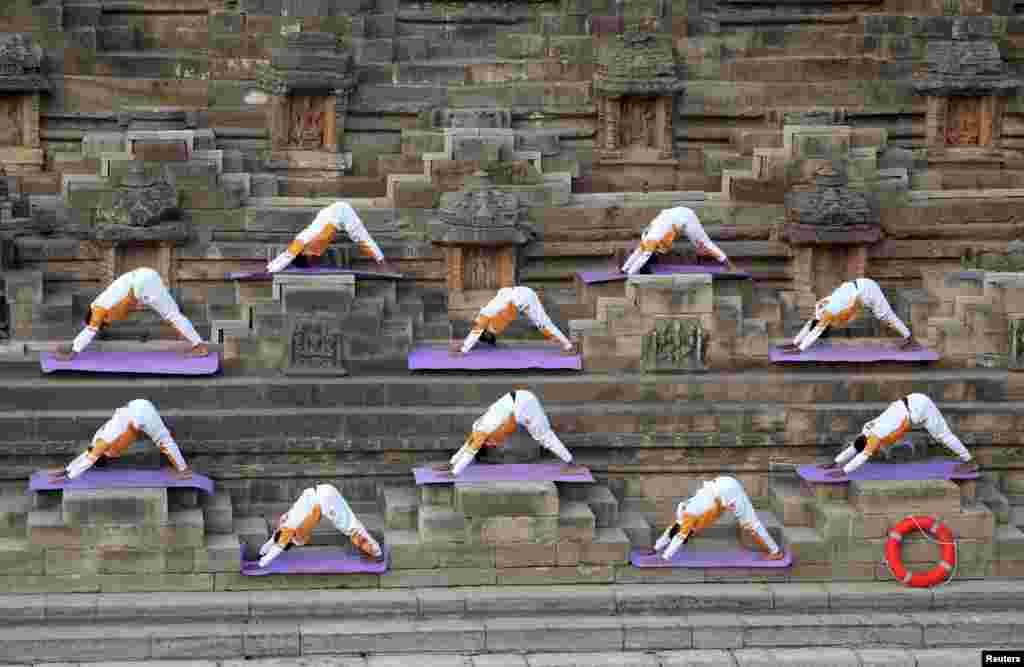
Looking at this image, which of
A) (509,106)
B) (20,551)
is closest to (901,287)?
(509,106)

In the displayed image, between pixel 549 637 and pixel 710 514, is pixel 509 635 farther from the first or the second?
pixel 710 514

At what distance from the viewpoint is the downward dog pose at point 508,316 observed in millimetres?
50594

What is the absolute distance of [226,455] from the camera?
4947 centimetres

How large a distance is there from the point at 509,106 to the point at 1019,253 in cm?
904

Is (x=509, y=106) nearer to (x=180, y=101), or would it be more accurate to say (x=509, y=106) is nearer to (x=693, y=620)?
(x=180, y=101)

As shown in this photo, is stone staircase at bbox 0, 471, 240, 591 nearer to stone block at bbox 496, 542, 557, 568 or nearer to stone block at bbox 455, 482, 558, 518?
stone block at bbox 455, 482, 558, 518

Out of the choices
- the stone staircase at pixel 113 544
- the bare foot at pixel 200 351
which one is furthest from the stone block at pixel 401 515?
→ the bare foot at pixel 200 351

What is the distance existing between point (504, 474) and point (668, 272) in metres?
5.20

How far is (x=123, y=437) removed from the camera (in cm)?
4834

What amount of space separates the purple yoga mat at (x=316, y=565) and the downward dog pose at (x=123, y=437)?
177 cm

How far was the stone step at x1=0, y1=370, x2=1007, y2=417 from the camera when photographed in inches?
1956

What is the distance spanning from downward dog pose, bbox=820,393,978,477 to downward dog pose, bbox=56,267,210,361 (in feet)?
30.6

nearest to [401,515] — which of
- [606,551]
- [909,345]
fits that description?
[606,551]

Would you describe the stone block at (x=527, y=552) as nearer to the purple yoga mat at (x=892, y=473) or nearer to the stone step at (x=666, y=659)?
the stone step at (x=666, y=659)
